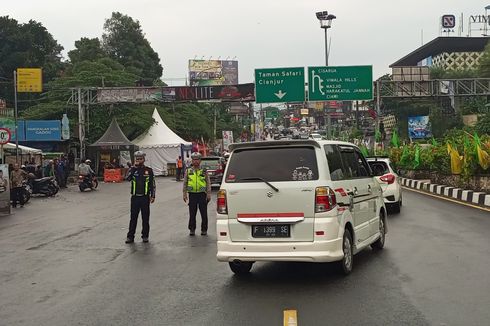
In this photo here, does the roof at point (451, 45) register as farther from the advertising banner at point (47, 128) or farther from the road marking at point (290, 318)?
the road marking at point (290, 318)

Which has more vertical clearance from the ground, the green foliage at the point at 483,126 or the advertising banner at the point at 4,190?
the green foliage at the point at 483,126

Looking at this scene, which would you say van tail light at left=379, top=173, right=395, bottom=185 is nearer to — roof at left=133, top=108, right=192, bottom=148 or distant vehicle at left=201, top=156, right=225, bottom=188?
distant vehicle at left=201, top=156, right=225, bottom=188

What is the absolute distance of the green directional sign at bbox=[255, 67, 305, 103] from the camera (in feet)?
104

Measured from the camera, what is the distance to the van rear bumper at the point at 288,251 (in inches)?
273

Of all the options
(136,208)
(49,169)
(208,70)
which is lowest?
(136,208)

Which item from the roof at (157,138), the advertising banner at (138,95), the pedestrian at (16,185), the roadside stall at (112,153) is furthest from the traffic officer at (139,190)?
the roof at (157,138)

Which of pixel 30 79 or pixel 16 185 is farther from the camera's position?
pixel 30 79

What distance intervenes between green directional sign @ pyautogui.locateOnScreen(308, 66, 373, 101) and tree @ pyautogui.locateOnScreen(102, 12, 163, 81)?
4431 cm

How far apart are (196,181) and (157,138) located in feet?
105

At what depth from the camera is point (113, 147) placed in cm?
3838

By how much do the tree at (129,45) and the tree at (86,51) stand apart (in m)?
4.06

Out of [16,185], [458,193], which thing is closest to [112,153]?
[16,185]

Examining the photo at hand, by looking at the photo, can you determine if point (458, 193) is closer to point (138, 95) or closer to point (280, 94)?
point (280, 94)

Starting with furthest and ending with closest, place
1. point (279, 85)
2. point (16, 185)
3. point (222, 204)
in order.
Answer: point (279, 85) < point (16, 185) < point (222, 204)
